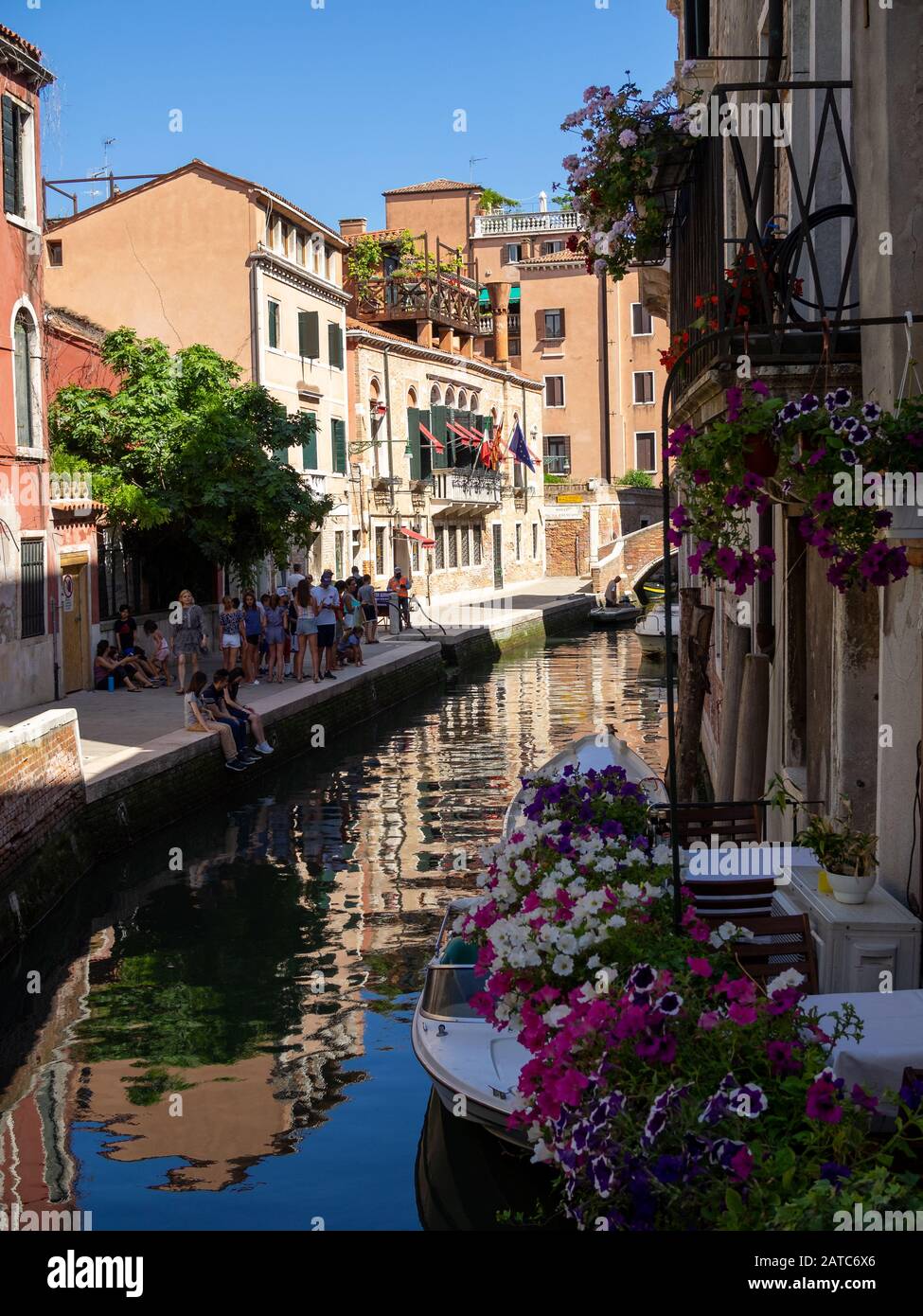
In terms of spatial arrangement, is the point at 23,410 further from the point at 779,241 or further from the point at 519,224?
the point at 519,224

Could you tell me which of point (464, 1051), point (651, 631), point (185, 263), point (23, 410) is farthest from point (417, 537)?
point (464, 1051)

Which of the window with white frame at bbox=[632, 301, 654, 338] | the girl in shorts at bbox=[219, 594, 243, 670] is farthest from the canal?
the window with white frame at bbox=[632, 301, 654, 338]

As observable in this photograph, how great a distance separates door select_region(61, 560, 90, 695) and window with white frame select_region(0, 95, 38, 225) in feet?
14.4

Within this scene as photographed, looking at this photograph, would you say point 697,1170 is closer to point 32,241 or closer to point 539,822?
point 539,822

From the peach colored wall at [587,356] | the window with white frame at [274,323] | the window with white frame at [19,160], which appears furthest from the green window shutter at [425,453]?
the window with white frame at [19,160]

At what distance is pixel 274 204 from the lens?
96.8ft

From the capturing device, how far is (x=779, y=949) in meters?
5.69

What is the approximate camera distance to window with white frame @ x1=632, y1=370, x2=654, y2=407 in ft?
172

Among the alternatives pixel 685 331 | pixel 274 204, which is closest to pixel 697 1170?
pixel 685 331

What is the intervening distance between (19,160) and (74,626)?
576cm

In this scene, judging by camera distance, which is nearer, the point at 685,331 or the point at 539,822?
the point at 539,822

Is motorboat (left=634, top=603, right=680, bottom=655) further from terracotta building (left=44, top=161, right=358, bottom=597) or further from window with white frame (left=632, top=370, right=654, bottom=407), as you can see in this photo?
window with white frame (left=632, top=370, right=654, bottom=407)

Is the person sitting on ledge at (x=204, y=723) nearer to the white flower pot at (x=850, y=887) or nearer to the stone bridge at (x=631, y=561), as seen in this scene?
the white flower pot at (x=850, y=887)
